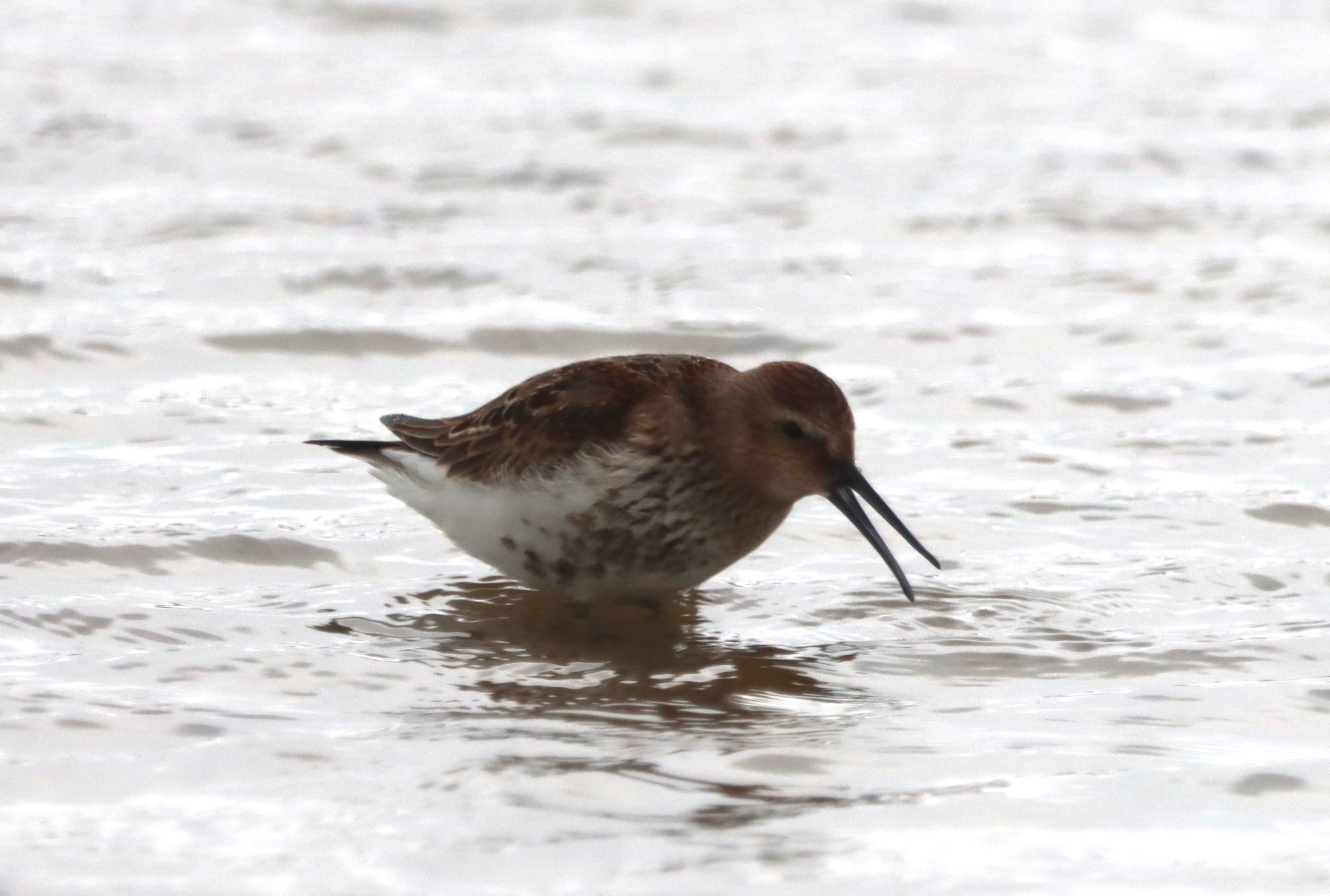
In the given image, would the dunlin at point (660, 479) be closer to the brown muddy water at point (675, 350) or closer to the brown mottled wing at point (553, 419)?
the brown mottled wing at point (553, 419)

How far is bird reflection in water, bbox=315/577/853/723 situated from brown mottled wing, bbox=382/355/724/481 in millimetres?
467

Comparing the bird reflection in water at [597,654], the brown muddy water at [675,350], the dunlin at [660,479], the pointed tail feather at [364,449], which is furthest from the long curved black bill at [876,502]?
the pointed tail feather at [364,449]

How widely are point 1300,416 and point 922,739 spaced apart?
3712mm

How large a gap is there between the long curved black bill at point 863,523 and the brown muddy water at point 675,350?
20cm

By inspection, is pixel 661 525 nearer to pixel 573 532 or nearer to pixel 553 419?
pixel 573 532

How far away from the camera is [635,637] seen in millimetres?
6406

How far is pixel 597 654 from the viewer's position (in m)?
6.20

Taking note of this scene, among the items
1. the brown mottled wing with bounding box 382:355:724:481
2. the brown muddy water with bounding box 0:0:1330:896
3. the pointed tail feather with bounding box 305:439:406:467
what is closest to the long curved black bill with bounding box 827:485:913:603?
the brown muddy water with bounding box 0:0:1330:896

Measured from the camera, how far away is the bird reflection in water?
573cm

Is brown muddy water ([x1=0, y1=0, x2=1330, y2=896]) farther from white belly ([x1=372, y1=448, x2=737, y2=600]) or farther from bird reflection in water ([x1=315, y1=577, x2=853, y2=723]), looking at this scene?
white belly ([x1=372, y1=448, x2=737, y2=600])

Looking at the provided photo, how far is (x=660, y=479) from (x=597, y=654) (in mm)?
572

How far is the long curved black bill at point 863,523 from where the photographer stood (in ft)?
20.4

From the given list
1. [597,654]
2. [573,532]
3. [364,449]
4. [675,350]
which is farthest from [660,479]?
[675,350]

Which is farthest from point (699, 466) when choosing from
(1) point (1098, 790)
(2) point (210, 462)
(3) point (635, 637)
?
(2) point (210, 462)
